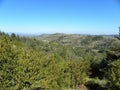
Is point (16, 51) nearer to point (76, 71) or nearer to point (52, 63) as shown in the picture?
point (52, 63)

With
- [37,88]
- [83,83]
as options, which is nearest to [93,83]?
[83,83]

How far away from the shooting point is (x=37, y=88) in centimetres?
2889

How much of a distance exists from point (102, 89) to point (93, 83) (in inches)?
141

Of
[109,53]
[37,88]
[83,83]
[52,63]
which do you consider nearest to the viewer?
[37,88]

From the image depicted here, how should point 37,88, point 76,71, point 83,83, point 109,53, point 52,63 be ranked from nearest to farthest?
1. point 37,88
2. point 52,63
3. point 76,71
4. point 83,83
5. point 109,53

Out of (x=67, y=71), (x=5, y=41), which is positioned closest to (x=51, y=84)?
(x=67, y=71)

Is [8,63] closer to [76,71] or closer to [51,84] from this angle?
[51,84]

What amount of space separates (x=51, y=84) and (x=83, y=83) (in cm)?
1086

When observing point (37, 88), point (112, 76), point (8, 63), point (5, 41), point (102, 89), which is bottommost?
point (102, 89)

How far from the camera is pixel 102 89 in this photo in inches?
1519

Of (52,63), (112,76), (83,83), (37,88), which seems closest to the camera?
(112,76)

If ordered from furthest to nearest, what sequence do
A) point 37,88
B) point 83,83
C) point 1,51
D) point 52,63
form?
point 83,83 → point 52,63 → point 37,88 → point 1,51

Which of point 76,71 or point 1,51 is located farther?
point 76,71

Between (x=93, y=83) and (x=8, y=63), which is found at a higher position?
(x=8, y=63)
